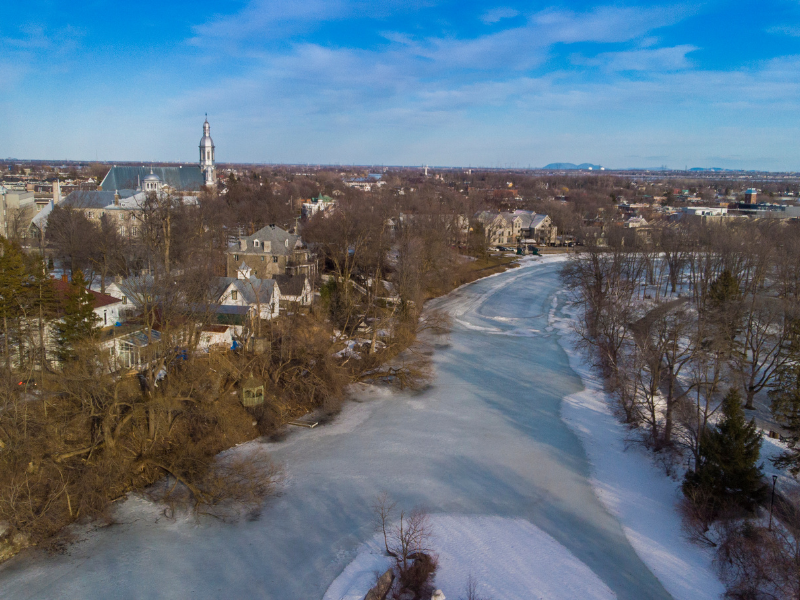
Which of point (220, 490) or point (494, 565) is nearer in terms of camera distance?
point (494, 565)

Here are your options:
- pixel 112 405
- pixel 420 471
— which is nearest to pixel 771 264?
pixel 420 471

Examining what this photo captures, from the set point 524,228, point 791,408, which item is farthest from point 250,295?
point 524,228

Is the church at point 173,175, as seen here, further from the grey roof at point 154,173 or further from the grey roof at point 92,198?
the grey roof at point 92,198

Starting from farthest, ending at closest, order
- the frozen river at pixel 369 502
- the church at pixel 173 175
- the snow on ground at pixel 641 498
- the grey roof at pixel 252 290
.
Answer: the church at pixel 173 175 < the grey roof at pixel 252 290 < the snow on ground at pixel 641 498 < the frozen river at pixel 369 502

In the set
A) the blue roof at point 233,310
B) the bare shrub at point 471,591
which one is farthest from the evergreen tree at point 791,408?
the blue roof at point 233,310

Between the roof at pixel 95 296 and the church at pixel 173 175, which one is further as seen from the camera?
the church at pixel 173 175

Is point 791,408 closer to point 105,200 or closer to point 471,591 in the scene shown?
point 471,591

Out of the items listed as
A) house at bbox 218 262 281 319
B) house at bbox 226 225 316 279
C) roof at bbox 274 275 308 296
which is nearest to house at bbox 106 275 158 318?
house at bbox 218 262 281 319
